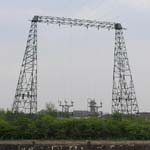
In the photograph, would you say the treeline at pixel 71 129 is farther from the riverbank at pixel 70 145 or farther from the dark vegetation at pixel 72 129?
the riverbank at pixel 70 145

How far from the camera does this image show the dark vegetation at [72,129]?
3550 centimetres

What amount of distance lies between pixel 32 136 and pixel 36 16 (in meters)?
16.6

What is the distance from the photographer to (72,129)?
36.4 metres

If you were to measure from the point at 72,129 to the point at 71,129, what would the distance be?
0.08 meters

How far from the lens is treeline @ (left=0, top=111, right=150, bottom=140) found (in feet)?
116

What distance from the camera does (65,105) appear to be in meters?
69.1

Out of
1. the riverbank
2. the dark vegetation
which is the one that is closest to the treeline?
the dark vegetation

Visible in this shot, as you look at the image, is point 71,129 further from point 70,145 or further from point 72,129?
point 70,145

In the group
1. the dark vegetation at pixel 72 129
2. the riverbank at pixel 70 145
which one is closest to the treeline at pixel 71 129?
the dark vegetation at pixel 72 129

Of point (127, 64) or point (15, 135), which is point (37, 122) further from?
point (127, 64)

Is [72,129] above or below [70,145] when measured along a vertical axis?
above

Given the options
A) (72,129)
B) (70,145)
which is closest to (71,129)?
(72,129)

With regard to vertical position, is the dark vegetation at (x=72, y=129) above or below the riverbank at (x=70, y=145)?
above

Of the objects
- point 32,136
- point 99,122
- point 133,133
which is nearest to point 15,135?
point 32,136
